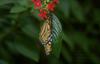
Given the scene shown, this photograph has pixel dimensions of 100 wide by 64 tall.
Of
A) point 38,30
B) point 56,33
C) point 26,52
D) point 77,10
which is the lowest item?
point 77,10

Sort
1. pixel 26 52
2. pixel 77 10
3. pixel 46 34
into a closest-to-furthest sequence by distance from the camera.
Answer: pixel 46 34 → pixel 26 52 → pixel 77 10

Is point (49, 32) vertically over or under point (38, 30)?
over

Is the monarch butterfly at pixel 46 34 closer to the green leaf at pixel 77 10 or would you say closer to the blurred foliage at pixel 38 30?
the blurred foliage at pixel 38 30

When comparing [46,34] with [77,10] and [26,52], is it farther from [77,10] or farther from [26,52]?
[77,10]

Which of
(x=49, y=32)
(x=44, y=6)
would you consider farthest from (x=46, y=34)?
(x=44, y=6)

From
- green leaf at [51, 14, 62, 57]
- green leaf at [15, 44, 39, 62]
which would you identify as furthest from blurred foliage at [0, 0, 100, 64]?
green leaf at [51, 14, 62, 57]

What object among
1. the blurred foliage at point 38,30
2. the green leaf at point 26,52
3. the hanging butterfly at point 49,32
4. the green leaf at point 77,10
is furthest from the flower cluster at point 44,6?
the green leaf at point 77,10
